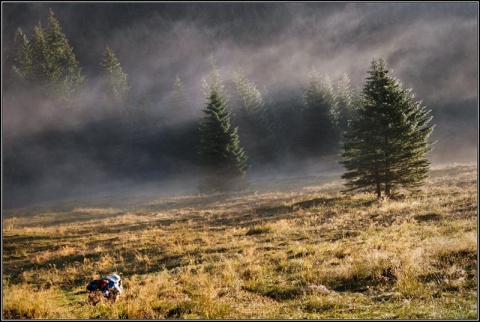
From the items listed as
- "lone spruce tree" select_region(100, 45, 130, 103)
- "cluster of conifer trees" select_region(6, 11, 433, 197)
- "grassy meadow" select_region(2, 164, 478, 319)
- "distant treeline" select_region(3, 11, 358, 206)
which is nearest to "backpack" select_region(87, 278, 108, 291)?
"grassy meadow" select_region(2, 164, 478, 319)

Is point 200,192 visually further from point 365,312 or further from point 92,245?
point 365,312

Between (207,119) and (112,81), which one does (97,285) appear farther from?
(112,81)

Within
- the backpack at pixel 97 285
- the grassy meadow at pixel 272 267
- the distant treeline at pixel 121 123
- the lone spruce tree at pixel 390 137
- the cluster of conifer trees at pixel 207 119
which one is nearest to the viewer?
the grassy meadow at pixel 272 267

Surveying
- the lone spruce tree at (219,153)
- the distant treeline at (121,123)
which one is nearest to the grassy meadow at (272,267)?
the lone spruce tree at (219,153)

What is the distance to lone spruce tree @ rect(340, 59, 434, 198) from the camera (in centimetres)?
2167

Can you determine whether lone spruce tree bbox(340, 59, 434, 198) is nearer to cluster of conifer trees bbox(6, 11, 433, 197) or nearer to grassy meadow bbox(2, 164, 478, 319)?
grassy meadow bbox(2, 164, 478, 319)

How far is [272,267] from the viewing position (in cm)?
975

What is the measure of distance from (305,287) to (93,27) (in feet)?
560

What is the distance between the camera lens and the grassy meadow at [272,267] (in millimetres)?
6516

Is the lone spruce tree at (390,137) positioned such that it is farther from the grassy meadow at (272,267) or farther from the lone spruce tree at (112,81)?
the lone spruce tree at (112,81)

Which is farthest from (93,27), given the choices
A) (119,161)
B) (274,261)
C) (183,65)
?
(274,261)

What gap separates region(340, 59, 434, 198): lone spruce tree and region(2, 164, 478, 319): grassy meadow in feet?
8.35

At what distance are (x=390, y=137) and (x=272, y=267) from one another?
1699 cm

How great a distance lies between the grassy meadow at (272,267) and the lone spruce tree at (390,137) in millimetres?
2544
